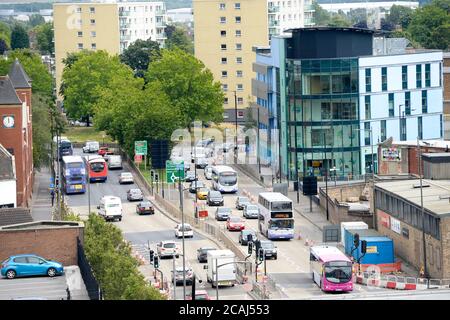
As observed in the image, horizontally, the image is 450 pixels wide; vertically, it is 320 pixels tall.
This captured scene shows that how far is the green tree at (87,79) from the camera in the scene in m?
65.4

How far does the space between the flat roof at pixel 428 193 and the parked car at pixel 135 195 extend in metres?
11.5

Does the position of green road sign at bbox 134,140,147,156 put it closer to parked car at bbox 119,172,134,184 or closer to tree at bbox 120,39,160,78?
parked car at bbox 119,172,134,184

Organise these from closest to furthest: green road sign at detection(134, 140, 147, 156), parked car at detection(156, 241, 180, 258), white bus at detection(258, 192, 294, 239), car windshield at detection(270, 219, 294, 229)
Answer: parked car at detection(156, 241, 180, 258), white bus at detection(258, 192, 294, 239), car windshield at detection(270, 219, 294, 229), green road sign at detection(134, 140, 147, 156)

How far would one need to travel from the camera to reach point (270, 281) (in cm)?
2655

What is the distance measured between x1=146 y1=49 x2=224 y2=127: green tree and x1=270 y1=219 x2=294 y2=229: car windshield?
2495 centimetres

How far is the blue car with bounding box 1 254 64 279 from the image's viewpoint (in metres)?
→ 19.8

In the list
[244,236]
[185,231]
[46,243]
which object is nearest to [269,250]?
[244,236]

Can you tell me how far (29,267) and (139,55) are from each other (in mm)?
62280

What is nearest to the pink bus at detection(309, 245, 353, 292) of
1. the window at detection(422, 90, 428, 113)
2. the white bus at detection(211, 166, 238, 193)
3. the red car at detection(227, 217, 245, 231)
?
the red car at detection(227, 217, 245, 231)

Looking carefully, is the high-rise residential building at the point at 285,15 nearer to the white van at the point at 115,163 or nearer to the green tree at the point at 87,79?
the green tree at the point at 87,79

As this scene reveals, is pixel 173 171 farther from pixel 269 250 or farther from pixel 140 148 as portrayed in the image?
pixel 269 250
